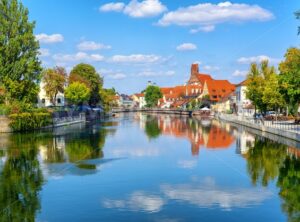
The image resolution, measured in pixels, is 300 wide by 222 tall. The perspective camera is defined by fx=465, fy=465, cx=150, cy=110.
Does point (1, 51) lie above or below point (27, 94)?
above

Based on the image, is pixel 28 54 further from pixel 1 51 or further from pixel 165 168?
pixel 165 168

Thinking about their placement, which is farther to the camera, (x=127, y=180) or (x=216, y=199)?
(x=127, y=180)

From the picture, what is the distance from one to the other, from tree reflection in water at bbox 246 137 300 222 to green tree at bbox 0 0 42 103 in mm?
28967

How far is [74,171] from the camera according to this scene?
26.2 metres

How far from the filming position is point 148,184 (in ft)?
73.8

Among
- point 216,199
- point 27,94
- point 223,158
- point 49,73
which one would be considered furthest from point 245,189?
point 49,73

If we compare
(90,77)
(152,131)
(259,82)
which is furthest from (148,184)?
(90,77)

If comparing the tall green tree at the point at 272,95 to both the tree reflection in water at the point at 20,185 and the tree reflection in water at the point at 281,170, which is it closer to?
the tree reflection in water at the point at 281,170

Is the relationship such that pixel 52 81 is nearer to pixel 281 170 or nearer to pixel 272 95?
pixel 272 95

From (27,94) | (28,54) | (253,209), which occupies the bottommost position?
(253,209)

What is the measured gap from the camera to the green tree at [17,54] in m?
54.2

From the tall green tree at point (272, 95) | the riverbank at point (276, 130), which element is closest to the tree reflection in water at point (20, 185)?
the riverbank at point (276, 130)

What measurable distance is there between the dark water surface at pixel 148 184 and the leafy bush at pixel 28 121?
16.0 meters

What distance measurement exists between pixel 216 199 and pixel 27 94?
41432 millimetres
